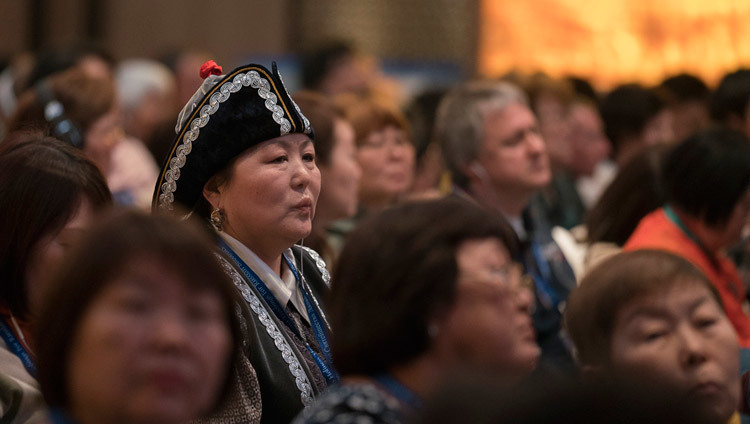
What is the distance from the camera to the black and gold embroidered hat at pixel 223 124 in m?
2.64

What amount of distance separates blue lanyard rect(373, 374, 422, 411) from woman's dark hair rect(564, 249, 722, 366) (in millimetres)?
770

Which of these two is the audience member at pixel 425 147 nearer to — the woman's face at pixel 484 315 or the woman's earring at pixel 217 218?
the woman's earring at pixel 217 218

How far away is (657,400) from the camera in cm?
111

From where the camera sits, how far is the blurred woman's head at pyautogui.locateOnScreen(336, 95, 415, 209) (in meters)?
4.77

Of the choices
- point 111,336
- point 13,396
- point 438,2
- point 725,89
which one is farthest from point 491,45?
point 111,336

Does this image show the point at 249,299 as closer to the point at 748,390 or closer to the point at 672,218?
the point at 748,390

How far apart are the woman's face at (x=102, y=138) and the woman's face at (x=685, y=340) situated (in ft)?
7.15

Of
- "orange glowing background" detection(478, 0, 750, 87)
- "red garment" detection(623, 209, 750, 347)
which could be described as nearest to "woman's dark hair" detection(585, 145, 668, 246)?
"red garment" detection(623, 209, 750, 347)

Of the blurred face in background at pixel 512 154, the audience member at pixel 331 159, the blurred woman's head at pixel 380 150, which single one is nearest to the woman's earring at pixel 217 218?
the audience member at pixel 331 159

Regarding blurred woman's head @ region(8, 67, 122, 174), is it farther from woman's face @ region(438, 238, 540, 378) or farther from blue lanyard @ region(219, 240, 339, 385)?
woman's face @ region(438, 238, 540, 378)

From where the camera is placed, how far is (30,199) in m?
2.27

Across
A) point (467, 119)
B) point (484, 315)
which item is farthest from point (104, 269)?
point (467, 119)

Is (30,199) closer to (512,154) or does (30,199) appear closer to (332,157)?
(332,157)

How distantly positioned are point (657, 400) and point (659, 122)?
539 cm
